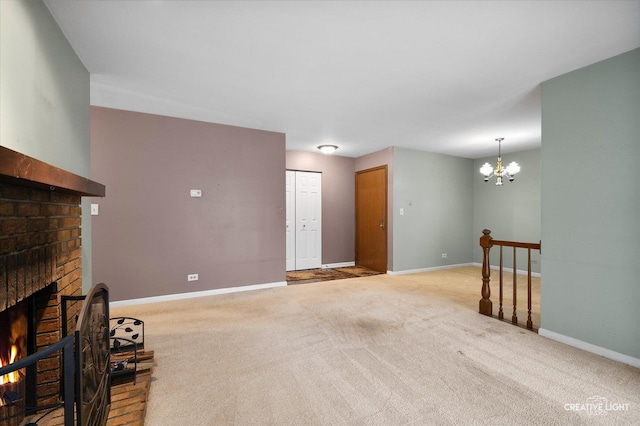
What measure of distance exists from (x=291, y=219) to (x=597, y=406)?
4950 millimetres

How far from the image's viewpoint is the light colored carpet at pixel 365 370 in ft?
5.69

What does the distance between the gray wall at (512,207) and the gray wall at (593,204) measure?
134 inches

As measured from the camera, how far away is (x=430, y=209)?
6105mm

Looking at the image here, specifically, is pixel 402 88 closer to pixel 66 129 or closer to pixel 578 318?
pixel 578 318

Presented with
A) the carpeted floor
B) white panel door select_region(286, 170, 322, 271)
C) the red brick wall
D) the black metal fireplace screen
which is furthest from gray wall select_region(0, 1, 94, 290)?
white panel door select_region(286, 170, 322, 271)

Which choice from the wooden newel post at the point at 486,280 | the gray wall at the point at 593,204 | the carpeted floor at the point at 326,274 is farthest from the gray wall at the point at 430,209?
the gray wall at the point at 593,204

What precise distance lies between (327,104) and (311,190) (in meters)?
2.85

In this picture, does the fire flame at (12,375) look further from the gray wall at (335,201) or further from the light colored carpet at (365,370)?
the gray wall at (335,201)

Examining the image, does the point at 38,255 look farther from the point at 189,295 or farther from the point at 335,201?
the point at 335,201

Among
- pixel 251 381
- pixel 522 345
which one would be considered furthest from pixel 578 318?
pixel 251 381

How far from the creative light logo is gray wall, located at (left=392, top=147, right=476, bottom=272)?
375 centimetres

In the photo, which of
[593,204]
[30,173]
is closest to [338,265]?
[593,204]

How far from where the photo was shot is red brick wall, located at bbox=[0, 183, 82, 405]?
119 cm

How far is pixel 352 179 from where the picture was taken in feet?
22.0
